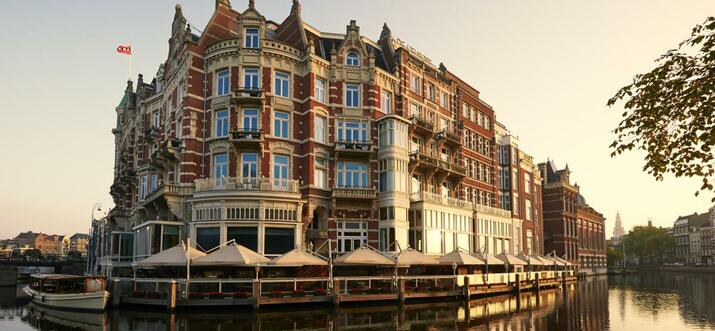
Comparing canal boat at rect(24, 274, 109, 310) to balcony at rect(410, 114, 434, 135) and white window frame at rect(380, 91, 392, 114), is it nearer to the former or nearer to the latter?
white window frame at rect(380, 91, 392, 114)

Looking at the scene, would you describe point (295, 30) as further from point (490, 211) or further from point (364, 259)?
point (490, 211)

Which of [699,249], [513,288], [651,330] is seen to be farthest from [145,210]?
[699,249]

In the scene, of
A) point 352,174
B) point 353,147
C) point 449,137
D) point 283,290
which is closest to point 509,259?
point 449,137

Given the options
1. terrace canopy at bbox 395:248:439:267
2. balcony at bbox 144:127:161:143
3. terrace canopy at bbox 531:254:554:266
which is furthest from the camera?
terrace canopy at bbox 531:254:554:266

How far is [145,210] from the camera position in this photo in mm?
48688

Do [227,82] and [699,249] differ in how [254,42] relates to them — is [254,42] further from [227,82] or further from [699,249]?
[699,249]

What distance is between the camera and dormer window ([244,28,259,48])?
1647 inches

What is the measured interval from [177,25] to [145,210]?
1669 cm

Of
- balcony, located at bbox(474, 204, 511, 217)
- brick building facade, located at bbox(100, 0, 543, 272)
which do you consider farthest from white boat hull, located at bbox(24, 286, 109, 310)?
balcony, located at bbox(474, 204, 511, 217)

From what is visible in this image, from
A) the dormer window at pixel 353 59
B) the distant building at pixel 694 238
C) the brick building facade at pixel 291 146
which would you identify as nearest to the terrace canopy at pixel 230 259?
the brick building facade at pixel 291 146

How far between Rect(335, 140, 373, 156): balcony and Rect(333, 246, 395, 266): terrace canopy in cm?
1000

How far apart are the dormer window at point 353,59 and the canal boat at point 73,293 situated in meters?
25.2

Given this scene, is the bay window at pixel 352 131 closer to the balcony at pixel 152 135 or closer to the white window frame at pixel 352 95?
the white window frame at pixel 352 95

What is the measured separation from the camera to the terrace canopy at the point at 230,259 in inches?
1205
